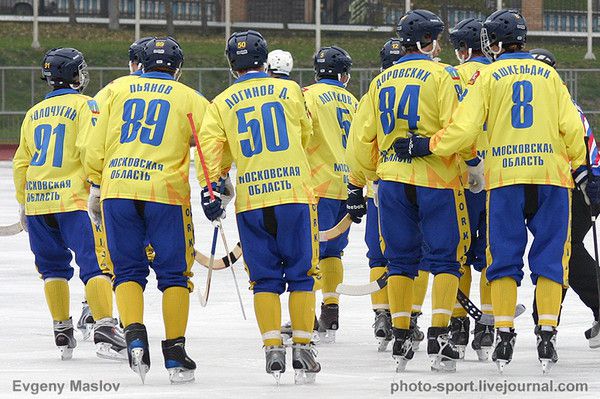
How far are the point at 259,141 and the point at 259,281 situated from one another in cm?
80

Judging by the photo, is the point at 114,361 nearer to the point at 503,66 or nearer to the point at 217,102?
the point at 217,102

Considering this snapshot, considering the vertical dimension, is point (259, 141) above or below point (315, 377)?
above

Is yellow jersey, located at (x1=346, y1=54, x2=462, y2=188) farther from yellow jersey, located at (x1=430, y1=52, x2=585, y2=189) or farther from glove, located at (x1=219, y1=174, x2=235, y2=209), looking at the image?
glove, located at (x1=219, y1=174, x2=235, y2=209)

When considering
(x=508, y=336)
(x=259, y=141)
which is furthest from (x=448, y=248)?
(x=259, y=141)

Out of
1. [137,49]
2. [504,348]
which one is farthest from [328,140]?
[504,348]

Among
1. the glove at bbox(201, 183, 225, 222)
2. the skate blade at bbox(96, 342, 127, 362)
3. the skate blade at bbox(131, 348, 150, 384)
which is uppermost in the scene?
the glove at bbox(201, 183, 225, 222)

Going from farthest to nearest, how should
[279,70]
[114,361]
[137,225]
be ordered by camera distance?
1. [279,70]
2. [114,361]
3. [137,225]

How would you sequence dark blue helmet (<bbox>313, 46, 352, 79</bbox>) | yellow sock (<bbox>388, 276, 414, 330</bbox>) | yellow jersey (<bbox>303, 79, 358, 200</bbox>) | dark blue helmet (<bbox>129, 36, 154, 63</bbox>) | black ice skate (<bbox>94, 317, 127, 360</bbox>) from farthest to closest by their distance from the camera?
dark blue helmet (<bbox>313, 46, 352, 79</bbox>)
yellow jersey (<bbox>303, 79, 358, 200</bbox>)
black ice skate (<bbox>94, 317, 127, 360</bbox>)
dark blue helmet (<bbox>129, 36, 154, 63</bbox>)
yellow sock (<bbox>388, 276, 414, 330</bbox>)

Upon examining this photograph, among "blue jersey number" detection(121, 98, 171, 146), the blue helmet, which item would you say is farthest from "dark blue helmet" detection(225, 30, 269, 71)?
the blue helmet

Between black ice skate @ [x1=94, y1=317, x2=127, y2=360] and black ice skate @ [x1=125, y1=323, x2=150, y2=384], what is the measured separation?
95cm

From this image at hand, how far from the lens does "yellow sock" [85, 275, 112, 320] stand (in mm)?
9883

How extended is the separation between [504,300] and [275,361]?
4.62ft

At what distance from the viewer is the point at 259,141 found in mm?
8773

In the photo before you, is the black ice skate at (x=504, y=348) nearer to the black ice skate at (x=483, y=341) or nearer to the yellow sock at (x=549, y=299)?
the yellow sock at (x=549, y=299)
